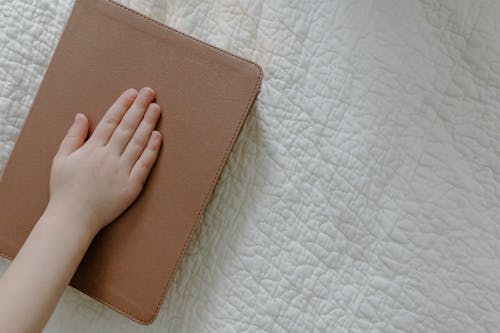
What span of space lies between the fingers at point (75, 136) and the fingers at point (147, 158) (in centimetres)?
9

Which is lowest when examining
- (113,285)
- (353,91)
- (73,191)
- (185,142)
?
(113,285)

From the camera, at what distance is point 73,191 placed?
808mm

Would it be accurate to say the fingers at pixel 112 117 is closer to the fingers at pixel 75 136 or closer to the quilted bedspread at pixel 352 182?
the fingers at pixel 75 136

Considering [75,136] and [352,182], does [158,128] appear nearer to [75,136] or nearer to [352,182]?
[75,136]

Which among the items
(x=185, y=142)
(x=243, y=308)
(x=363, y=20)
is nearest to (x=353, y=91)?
(x=363, y=20)

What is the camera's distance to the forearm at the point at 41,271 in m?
0.76

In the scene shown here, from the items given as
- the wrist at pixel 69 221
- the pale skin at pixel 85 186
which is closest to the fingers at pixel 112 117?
the pale skin at pixel 85 186

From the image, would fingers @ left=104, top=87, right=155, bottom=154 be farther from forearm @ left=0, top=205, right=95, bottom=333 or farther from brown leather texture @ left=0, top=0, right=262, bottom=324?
forearm @ left=0, top=205, right=95, bottom=333

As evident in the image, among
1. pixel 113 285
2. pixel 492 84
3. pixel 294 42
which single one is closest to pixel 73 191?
pixel 113 285

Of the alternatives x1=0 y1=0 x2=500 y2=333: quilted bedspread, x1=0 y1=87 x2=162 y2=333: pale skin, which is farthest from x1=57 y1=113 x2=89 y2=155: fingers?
x1=0 y1=0 x2=500 y2=333: quilted bedspread

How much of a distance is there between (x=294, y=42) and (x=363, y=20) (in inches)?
4.1

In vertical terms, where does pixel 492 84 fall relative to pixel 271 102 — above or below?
above

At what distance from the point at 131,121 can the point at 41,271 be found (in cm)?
24

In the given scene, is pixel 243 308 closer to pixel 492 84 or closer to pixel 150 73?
pixel 150 73
